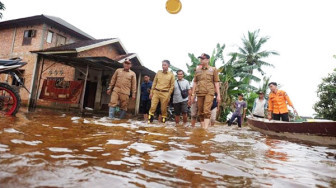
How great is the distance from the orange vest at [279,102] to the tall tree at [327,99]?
1560 centimetres

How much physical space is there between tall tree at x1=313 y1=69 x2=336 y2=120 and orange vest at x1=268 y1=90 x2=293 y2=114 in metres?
15.6

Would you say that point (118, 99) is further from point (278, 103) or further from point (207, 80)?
point (278, 103)

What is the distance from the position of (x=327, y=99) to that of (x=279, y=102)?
16.3 m

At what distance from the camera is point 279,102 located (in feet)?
19.2

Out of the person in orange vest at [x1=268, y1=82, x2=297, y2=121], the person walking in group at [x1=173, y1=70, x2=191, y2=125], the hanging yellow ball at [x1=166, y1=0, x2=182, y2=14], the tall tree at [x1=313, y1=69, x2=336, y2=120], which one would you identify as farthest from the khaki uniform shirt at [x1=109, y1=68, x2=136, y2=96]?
the tall tree at [x1=313, y1=69, x2=336, y2=120]

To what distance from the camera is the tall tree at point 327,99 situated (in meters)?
18.1

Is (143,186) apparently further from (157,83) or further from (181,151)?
(157,83)

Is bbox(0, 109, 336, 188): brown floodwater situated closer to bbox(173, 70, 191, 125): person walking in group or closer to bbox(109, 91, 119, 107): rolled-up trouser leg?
bbox(109, 91, 119, 107): rolled-up trouser leg

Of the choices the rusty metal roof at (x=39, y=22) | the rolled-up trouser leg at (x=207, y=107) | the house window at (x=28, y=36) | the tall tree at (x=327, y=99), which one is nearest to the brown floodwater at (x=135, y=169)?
the rolled-up trouser leg at (x=207, y=107)

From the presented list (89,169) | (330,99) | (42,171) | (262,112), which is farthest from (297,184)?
(330,99)

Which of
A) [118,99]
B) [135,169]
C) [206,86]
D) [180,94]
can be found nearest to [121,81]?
[118,99]

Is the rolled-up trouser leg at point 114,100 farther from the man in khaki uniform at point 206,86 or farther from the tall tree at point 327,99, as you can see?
the tall tree at point 327,99

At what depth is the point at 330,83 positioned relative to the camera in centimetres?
1883

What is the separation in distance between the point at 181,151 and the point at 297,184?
0.87 metres
